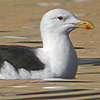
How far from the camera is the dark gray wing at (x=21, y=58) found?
36.3 feet

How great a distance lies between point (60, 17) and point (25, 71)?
1268 mm

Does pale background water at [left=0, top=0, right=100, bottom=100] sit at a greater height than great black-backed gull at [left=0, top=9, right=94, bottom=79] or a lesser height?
lesser

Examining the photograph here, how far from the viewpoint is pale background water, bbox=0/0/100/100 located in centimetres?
1020

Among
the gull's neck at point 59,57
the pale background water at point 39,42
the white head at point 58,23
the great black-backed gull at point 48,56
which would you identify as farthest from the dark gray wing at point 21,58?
the white head at point 58,23

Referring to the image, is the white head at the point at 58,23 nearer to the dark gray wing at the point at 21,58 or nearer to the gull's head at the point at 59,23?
the gull's head at the point at 59,23

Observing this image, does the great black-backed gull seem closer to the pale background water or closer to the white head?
the white head

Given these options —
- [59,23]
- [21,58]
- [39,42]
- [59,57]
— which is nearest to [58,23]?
[59,23]

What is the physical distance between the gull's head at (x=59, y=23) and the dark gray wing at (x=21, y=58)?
1.80ft

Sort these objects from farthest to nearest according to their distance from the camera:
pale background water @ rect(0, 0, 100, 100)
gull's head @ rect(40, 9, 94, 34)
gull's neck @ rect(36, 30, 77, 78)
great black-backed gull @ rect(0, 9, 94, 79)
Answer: gull's head @ rect(40, 9, 94, 34) < gull's neck @ rect(36, 30, 77, 78) < great black-backed gull @ rect(0, 9, 94, 79) < pale background water @ rect(0, 0, 100, 100)

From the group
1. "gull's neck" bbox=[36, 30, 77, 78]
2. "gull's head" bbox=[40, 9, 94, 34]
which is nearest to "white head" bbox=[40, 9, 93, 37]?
"gull's head" bbox=[40, 9, 94, 34]

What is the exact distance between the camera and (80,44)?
15.9 m

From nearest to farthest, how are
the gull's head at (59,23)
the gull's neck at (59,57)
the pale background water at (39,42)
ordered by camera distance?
the pale background water at (39,42) < the gull's neck at (59,57) < the gull's head at (59,23)

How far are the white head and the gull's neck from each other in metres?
0.11

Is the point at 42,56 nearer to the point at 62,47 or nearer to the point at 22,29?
the point at 62,47
